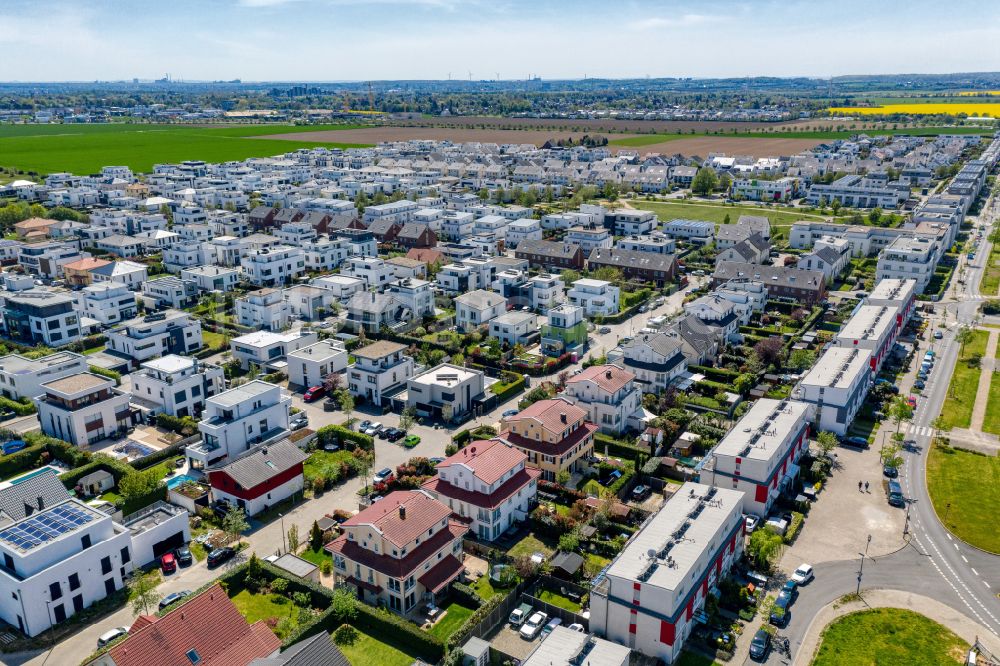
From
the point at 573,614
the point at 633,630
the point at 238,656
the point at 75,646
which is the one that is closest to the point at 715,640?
the point at 633,630

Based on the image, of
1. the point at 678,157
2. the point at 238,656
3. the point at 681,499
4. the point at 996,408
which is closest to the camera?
the point at 238,656

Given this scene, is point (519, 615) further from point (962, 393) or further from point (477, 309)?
point (962, 393)

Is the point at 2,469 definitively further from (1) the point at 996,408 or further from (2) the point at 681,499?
(1) the point at 996,408

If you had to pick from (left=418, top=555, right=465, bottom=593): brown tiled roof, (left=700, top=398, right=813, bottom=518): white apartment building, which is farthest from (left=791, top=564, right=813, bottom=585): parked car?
(left=418, top=555, right=465, bottom=593): brown tiled roof

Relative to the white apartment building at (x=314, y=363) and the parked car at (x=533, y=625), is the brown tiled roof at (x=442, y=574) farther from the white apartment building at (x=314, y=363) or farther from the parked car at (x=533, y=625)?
the white apartment building at (x=314, y=363)

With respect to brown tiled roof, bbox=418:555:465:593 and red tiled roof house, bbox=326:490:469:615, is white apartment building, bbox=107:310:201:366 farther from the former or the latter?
brown tiled roof, bbox=418:555:465:593

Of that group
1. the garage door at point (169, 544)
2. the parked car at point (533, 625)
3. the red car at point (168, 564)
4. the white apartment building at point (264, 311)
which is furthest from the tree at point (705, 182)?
the red car at point (168, 564)
